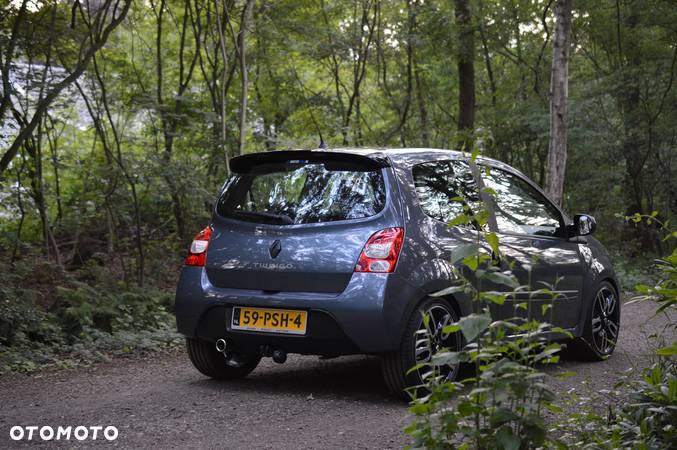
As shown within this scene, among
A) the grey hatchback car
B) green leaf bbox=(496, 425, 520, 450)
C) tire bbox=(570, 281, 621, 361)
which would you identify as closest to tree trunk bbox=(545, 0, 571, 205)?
tire bbox=(570, 281, 621, 361)

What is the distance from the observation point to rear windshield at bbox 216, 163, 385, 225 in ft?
20.4

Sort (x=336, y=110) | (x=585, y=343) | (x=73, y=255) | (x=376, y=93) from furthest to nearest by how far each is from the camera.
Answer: (x=376, y=93)
(x=336, y=110)
(x=73, y=255)
(x=585, y=343)

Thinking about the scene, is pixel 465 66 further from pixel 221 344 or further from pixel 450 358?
pixel 450 358

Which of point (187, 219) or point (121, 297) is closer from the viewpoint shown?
point (121, 297)

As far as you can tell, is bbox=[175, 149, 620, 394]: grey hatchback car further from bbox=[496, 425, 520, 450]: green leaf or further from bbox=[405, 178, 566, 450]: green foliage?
bbox=[496, 425, 520, 450]: green leaf

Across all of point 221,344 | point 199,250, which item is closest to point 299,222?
point 199,250

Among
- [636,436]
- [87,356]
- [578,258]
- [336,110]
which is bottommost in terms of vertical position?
[87,356]

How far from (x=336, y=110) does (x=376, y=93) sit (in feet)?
18.9

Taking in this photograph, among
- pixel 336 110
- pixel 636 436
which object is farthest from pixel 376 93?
pixel 636 436

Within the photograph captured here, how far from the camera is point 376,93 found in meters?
28.0

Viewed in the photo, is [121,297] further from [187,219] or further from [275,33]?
[275,33]

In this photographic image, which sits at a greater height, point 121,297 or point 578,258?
point 578,258

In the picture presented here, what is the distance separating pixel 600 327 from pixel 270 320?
3478 mm

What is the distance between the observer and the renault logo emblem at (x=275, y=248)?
6.23m
